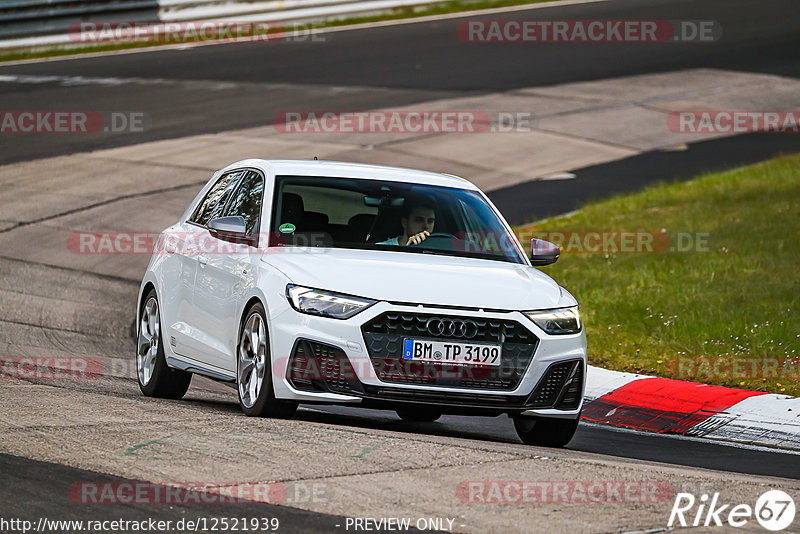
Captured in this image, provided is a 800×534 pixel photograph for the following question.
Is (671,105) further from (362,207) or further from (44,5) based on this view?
(362,207)

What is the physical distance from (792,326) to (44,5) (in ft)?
80.0

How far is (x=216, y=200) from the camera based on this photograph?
10227mm

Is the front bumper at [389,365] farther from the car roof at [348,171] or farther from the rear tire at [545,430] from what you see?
the car roof at [348,171]

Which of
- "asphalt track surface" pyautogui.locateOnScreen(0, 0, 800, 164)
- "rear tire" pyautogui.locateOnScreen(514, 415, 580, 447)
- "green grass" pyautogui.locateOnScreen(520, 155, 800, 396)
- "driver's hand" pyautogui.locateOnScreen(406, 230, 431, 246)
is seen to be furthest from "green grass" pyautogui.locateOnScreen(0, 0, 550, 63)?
"rear tire" pyautogui.locateOnScreen(514, 415, 580, 447)

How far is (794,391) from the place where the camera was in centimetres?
1068

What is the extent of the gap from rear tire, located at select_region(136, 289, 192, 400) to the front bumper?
2.05 m

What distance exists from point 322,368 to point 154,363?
244cm

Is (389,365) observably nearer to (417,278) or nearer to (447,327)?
(447,327)

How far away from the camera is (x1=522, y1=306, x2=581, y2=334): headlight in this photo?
27.5 feet


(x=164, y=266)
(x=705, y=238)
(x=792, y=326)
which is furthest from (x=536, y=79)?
(x=164, y=266)

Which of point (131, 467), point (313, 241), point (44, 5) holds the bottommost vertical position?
point (131, 467)

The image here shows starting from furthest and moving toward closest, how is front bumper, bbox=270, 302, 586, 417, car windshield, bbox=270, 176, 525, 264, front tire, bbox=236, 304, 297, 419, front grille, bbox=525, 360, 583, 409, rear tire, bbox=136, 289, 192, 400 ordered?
rear tire, bbox=136, 289, 192, 400 < car windshield, bbox=270, 176, 525, 264 < front grille, bbox=525, 360, 583, 409 < front tire, bbox=236, 304, 297, 419 < front bumper, bbox=270, 302, 586, 417

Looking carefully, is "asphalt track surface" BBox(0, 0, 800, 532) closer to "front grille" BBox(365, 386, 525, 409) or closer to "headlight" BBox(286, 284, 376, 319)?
"front grille" BBox(365, 386, 525, 409)

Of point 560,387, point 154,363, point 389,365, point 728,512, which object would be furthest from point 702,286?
point 728,512
